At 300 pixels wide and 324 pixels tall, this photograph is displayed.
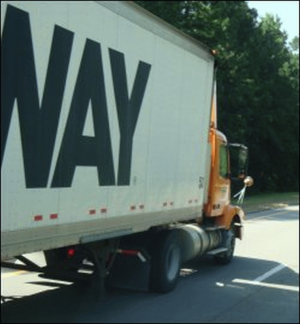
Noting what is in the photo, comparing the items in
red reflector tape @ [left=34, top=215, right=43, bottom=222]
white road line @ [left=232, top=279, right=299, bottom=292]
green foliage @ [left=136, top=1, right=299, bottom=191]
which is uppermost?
green foliage @ [left=136, top=1, right=299, bottom=191]

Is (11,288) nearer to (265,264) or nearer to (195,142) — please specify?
(195,142)

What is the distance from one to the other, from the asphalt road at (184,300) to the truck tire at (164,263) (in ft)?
0.47

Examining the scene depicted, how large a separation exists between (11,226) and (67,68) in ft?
5.40

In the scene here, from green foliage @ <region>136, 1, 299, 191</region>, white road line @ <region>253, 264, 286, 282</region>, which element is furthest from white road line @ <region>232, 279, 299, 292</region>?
green foliage @ <region>136, 1, 299, 191</region>

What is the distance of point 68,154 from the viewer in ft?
21.4

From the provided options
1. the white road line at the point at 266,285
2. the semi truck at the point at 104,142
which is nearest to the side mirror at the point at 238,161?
the semi truck at the point at 104,142

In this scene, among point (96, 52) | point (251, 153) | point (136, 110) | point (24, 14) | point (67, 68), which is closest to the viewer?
point (24, 14)

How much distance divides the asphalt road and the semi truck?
435mm

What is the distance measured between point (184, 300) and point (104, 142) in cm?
279

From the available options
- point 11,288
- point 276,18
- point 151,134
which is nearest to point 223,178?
point 151,134

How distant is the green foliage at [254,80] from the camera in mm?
39375

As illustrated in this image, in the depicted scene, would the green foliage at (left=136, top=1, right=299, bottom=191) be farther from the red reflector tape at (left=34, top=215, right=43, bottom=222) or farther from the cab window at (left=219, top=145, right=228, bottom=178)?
the red reflector tape at (left=34, top=215, right=43, bottom=222)

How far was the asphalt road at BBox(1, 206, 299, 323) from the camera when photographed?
25.6ft

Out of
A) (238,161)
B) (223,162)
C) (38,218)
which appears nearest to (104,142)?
(38,218)
